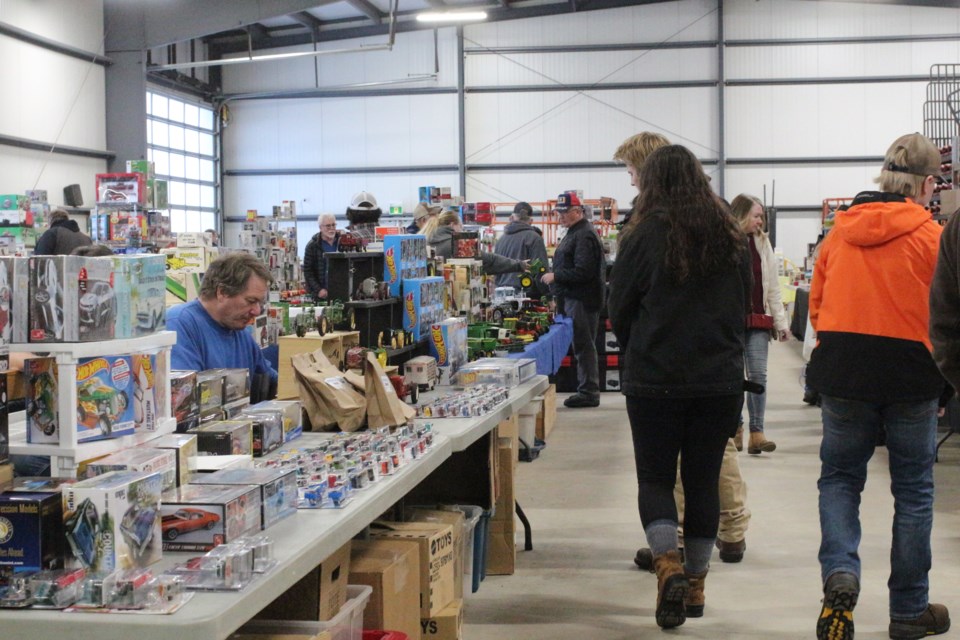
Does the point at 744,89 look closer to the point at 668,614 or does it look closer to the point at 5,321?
the point at 668,614

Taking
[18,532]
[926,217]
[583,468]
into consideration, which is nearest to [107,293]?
[18,532]

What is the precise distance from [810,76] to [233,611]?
18.3 meters

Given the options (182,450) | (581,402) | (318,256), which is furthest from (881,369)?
(318,256)

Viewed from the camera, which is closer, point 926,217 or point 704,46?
point 926,217

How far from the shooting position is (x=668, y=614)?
10.4ft

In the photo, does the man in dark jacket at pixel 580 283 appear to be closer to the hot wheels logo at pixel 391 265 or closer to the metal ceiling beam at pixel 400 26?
the hot wheels logo at pixel 391 265

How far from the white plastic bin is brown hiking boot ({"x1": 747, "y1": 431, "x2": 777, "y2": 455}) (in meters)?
4.29

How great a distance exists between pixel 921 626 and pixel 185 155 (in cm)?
1645

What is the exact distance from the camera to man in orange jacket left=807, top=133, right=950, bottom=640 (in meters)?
3.05

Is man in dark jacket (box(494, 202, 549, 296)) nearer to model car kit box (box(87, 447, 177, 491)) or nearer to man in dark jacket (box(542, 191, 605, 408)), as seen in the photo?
man in dark jacket (box(542, 191, 605, 408))

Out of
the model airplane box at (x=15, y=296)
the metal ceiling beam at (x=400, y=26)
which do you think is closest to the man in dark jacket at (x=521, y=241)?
Result: the model airplane box at (x=15, y=296)

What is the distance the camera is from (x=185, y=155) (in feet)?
59.8

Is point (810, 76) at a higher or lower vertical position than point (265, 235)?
higher

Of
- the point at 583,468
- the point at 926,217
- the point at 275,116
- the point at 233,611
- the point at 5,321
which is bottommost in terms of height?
the point at 583,468
